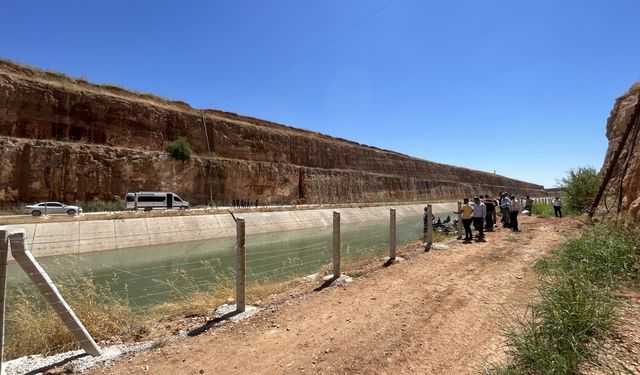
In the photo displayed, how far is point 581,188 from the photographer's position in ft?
62.1

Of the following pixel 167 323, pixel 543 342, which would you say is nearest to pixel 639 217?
→ pixel 543 342

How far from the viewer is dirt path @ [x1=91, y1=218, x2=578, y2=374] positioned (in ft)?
12.3

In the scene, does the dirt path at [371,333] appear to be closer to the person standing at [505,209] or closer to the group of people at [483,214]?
the group of people at [483,214]

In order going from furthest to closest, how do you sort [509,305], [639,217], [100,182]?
1. [100,182]
2. [639,217]
3. [509,305]

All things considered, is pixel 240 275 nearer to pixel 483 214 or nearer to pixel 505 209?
pixel 483 214

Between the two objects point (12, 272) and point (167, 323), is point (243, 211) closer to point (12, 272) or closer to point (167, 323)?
point (12, 272)

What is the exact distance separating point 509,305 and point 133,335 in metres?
5.48

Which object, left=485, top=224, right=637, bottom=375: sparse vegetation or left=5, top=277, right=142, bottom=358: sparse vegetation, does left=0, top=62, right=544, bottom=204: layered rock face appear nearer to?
left=5, top=277, right=142, bottom=358: sparse vegetation

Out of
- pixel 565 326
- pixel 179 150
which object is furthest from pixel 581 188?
pixel 179 150

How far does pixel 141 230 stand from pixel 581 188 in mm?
24953

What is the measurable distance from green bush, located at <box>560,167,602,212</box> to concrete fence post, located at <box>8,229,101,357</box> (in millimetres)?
20936

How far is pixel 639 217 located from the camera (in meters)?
6.14

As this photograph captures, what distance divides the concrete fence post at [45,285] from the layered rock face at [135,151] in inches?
1202

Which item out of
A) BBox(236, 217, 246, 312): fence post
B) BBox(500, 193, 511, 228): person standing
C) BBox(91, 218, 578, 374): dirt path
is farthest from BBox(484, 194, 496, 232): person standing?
BBox(236, 217, 246, 312): fence post
